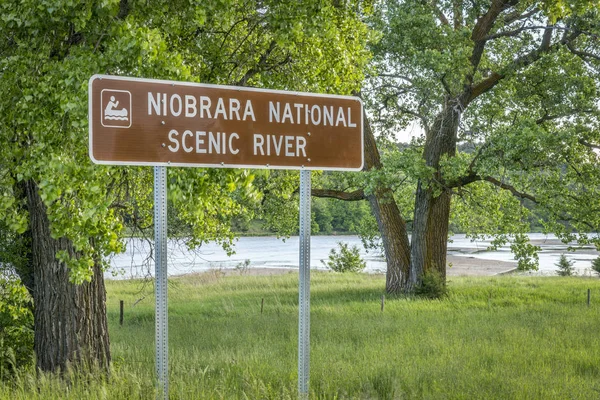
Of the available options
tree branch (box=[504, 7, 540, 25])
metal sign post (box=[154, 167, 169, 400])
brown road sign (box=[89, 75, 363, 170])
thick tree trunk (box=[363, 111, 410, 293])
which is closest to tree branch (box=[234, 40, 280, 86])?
brown road sign (box=[89, 75, 363, 170])

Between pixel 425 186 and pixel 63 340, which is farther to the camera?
pixel 425 186

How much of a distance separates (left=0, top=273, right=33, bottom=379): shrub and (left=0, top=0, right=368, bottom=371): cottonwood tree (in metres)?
0.29

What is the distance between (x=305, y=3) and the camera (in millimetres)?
8484

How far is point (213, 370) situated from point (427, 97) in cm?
915

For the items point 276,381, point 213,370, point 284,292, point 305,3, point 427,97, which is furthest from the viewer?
point 284,292

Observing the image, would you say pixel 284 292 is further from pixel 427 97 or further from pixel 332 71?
pixel 332 71

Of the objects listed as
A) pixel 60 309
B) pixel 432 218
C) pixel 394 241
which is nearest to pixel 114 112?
pixel 60 309

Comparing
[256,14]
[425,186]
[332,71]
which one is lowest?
[425,186]

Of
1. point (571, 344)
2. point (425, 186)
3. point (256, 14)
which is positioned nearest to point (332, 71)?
point (256, 14)

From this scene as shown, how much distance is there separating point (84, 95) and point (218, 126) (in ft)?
6.84

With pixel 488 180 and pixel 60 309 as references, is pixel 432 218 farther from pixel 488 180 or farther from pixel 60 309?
pixel 60 309

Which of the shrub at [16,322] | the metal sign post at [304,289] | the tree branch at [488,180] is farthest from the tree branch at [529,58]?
the metal sign post at [304,289]

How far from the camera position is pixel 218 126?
495 centimetres

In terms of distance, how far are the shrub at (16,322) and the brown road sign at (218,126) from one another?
18.4 ft
